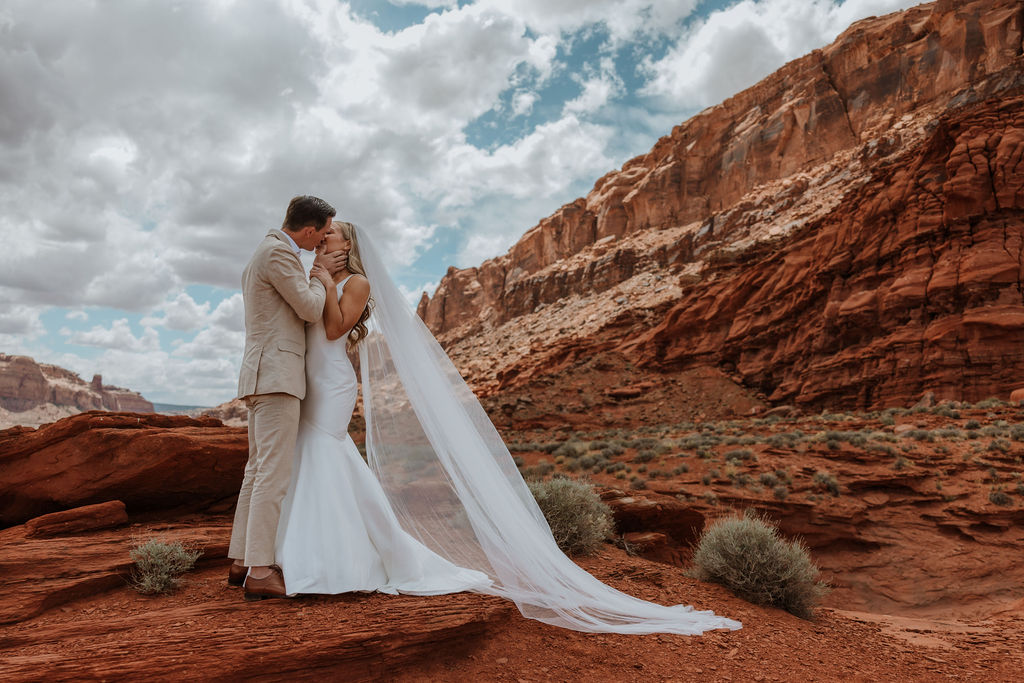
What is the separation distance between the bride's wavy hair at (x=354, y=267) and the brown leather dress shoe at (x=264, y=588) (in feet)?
5.02

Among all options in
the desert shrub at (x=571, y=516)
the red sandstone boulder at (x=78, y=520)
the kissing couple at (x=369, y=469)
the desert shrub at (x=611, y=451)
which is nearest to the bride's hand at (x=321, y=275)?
the kissing couple at (x=369, y=469)

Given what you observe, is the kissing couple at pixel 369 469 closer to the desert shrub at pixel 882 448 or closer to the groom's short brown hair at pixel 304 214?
the groom's short brown hair at pixel 304 214

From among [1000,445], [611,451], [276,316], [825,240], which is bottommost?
[611,451]

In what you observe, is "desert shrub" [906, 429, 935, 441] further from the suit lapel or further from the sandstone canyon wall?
the suit lapel

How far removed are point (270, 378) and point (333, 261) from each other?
93 centimetres

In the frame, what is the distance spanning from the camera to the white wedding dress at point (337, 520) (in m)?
3.04

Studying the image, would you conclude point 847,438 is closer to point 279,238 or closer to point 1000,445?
point 1000,445

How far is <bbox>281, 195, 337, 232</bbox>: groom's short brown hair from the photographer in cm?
343

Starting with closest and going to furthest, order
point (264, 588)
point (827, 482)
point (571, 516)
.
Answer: point (264, 588), point (571, 516), point (827, 482)

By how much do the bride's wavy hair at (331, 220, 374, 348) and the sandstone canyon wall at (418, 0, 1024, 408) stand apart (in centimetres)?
2491

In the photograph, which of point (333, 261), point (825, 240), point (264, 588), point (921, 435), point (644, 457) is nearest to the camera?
point (264, 588)

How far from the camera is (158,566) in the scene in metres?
3.46

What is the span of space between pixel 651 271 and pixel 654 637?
172 ft

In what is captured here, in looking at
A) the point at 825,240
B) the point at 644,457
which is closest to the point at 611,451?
the point at 644,457
